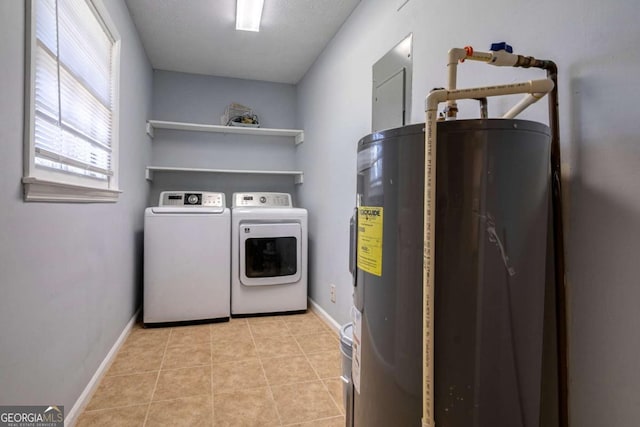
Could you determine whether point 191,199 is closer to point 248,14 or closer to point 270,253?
point 270,253

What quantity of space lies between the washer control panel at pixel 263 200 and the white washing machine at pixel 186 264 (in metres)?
0.59

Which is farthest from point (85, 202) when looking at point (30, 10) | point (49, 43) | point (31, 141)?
point (30, 10)

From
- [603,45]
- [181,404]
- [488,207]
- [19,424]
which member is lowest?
[181,404]

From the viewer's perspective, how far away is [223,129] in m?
3.67

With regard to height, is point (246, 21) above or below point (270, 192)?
above

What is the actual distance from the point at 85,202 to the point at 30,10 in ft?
2.78

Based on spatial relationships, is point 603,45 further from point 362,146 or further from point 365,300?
point 365,300

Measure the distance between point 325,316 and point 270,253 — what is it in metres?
0.76

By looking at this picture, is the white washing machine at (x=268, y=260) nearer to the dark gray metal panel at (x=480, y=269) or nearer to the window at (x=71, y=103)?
the window at (x=71, y=103)

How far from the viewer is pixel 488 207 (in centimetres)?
80

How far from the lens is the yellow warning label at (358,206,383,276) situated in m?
0.95

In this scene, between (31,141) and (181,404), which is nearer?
(31,141)

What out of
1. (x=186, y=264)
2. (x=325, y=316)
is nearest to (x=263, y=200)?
(x=186, y=264)

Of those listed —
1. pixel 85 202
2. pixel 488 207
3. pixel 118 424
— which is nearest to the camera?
pixel 488 207
